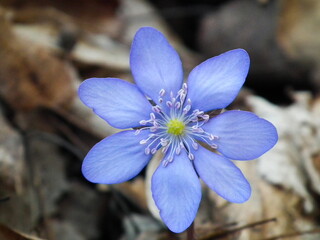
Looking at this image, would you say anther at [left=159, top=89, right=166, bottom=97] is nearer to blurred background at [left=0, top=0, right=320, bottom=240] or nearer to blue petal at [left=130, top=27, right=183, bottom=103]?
blue petal at [left=130, top=27, right=183, bottom=103]

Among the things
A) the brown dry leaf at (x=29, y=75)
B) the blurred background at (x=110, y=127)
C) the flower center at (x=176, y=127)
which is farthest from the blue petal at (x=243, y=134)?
the brown dry leaf at (x=29, y=75)

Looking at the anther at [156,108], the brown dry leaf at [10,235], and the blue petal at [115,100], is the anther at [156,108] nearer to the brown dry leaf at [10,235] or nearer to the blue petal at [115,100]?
the blue petal at [115,100]

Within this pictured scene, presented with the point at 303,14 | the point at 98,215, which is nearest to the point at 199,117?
the point at 98,215

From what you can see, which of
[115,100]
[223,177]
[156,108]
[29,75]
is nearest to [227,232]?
[223,177]

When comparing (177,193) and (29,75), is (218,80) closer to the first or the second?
(177,193)

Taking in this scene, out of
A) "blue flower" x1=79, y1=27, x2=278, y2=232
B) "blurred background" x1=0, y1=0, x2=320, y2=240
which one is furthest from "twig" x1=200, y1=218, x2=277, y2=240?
"blue flower" x1=79, y1=27, x2=278, y2=232
